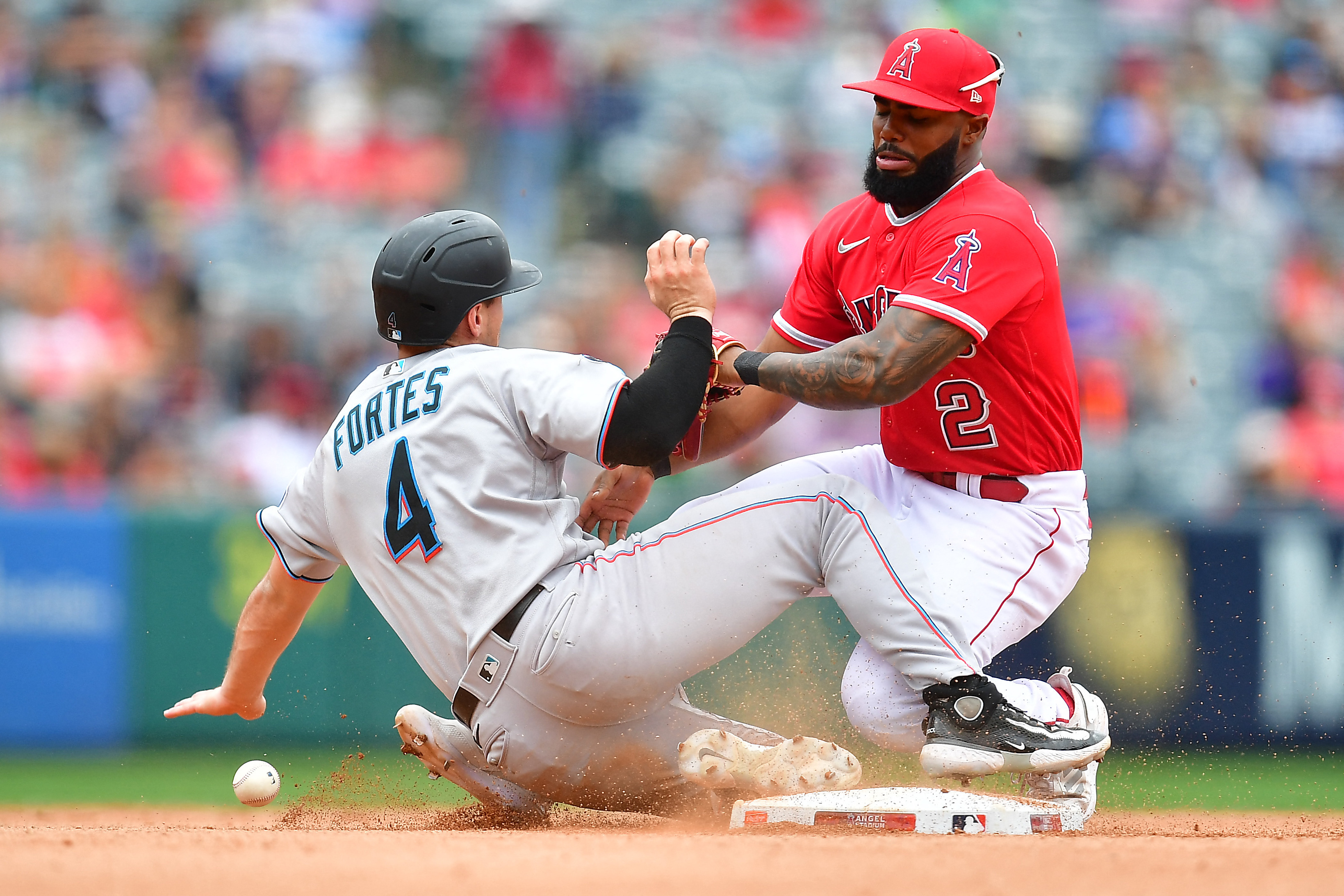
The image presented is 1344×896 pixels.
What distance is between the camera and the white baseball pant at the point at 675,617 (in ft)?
13.1

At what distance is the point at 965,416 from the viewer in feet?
14.5

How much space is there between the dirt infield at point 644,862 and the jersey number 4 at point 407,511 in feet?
2.48

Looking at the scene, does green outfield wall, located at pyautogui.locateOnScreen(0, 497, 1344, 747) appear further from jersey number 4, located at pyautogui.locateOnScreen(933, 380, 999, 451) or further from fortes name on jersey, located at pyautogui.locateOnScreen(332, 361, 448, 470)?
fortes name on jersey, located at pyautogui.locateOnScreen(332, 361, 448, 470)

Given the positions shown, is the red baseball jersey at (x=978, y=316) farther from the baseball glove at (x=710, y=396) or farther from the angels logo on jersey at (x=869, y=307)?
the baseball glove at (x=710, y=396)

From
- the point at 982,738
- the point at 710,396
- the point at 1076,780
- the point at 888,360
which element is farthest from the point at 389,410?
the point at 1076,780

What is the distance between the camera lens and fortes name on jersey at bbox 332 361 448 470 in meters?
4.04

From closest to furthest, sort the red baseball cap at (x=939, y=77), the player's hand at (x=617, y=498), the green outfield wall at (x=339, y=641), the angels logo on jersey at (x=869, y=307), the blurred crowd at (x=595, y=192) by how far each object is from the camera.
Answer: the red baseball cap at (x=939, y=77) < the angels logo on jersey at (x=869, y=307) < the player's hand at (x=617, y=498) < the green outfield wall at (x=339, y=641) < the blurred crowd at (x=595, y=192)

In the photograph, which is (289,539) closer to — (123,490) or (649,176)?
(123,490)

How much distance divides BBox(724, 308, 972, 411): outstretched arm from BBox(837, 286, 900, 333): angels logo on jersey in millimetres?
238

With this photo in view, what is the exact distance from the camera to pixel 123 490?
28.3 feet

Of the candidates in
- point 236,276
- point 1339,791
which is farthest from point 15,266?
point 1339,791

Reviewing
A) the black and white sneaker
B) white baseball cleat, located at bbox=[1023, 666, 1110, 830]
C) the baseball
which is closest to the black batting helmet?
the baseball

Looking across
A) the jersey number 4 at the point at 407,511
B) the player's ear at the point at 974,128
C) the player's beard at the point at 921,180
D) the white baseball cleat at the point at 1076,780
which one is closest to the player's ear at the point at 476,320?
the jersey number 4 at the point at 407,511

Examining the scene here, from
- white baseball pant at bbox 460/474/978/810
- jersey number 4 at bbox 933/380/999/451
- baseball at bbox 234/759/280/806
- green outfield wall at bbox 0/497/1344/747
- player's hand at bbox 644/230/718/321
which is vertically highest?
player's hand at bbox 644/230/718/321
